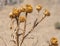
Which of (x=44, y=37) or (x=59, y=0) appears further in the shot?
(x=59, y=0)

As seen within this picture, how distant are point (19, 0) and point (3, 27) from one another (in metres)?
3.76

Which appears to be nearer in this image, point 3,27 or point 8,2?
point 3,27

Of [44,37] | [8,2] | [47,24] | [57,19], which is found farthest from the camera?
[8,2]

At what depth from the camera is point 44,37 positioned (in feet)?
21.6

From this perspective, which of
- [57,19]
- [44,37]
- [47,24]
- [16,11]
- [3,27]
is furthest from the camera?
[57,19]

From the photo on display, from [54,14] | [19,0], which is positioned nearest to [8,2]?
[19,0]

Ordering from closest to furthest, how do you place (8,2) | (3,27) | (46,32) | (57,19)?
(46,32) → (3,27) → (57,19) → (8,2)

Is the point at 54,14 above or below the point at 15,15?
below

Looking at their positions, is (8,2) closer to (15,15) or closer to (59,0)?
(59,0)

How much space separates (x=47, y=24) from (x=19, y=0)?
11.0ft

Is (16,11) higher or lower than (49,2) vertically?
higher

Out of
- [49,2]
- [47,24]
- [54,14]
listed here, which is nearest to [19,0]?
[49,2]

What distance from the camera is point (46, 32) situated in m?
7.22

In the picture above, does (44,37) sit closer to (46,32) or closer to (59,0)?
(46,32)
